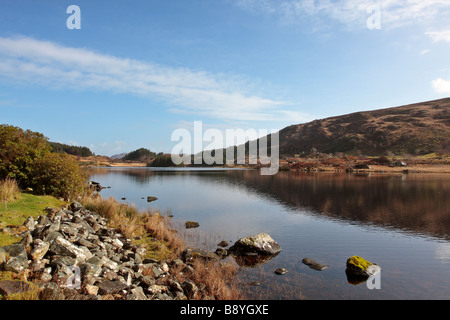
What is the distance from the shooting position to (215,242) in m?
18.1

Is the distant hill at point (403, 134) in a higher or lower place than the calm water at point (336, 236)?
higher

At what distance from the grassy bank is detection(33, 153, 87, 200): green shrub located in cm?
129

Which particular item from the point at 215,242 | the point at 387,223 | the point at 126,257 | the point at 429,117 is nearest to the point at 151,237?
the point at 215,242

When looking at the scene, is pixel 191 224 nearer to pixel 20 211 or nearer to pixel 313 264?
pixel 313 264

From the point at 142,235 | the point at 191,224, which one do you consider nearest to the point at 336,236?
the point at 191,224

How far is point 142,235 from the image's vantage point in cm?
1756

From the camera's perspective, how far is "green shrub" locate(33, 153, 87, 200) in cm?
1888

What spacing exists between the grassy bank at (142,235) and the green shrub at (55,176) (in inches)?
50.7

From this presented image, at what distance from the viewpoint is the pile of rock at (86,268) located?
25.6 ft

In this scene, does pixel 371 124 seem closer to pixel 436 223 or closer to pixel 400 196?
pixel 400 196

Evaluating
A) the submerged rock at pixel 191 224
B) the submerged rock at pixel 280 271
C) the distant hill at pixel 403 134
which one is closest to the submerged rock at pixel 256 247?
the submerged rock at pixel 280 271

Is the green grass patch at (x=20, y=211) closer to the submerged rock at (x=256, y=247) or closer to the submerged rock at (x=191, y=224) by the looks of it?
the submerged rock at (x=191, y=224)

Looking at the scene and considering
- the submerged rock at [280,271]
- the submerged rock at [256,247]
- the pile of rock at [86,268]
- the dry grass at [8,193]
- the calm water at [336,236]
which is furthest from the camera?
the submerged rock at [256,247]

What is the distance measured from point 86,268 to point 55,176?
13.1 m
